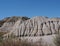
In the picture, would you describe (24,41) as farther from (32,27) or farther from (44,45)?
(32,27)

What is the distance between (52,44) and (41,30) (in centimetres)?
591

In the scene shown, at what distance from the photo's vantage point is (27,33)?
57.6 feet

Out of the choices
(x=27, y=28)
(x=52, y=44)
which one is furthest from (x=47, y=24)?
(x=52, y=44)

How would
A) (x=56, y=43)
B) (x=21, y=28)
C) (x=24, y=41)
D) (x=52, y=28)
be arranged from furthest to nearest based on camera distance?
(x=21, y=28)
(x=52, y=28)
(x=56, y=43)
(x=24, y=41)

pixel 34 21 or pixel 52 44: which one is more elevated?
pixel 34 21

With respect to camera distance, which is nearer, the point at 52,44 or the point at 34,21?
the point at 52,44

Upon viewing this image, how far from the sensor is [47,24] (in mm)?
17719

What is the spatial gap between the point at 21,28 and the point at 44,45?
7.40m

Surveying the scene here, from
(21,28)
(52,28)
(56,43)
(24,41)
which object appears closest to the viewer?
(24,41)

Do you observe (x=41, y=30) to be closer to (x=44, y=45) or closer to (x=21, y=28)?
(x=21, y=28)

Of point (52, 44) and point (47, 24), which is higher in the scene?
point (47, 24)

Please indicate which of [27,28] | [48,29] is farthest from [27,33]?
[48,29]

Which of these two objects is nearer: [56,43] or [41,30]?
[56,43]

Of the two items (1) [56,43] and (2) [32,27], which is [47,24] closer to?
(2) [32,27]
